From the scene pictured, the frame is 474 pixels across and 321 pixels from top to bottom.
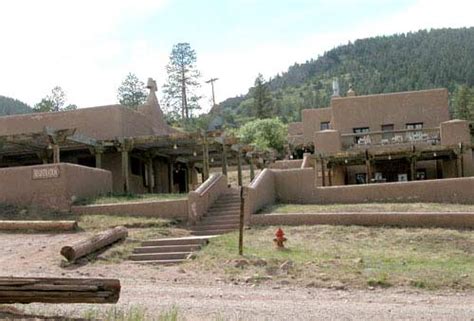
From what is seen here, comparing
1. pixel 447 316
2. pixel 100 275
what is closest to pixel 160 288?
pixel 100 275

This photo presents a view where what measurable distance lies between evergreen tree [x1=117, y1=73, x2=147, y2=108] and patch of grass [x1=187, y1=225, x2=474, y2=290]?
59731 mm

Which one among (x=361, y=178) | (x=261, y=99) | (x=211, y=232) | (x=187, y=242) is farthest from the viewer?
(x=261, y=99)

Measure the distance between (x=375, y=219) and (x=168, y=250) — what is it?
252 inches

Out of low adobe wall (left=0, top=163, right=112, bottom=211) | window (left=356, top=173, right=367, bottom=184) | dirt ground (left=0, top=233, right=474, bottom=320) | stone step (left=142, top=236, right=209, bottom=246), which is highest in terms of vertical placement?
low adobe wall (left=0, top=163, right=112, bottom=211)

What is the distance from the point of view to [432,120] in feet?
122

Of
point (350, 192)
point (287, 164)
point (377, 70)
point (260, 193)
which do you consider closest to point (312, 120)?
point (287, 164)

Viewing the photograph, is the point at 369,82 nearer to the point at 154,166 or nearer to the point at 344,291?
the point at 154,166

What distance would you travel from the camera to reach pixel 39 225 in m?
19.6

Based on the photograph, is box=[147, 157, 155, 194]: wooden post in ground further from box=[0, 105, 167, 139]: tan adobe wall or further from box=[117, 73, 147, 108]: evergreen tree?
box=[117, 73, 147, 108]: evergreen tree

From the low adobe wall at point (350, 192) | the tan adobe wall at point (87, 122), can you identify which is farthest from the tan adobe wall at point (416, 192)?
the tan adobe wall at point (87, 122)

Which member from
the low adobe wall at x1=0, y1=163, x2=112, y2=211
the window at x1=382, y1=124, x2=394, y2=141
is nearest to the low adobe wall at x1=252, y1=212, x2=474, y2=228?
the low adobe wall at x1=0, y1=163, x2=112, y2=211

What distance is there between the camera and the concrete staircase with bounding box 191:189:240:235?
19.6 meters

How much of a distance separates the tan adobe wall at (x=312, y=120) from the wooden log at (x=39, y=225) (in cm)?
2762

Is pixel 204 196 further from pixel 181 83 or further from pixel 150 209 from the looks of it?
pixel 181 83
